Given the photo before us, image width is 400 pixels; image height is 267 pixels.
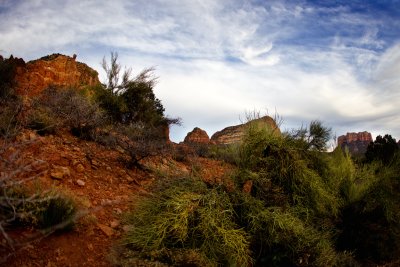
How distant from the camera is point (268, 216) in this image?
18.1ft

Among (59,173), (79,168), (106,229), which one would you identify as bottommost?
(106,229)

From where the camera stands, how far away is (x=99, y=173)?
745 centimetres

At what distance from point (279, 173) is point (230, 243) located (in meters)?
1.90

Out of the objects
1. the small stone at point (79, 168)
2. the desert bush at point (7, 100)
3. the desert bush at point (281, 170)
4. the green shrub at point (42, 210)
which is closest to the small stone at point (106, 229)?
the green shrub at point (42, 210)

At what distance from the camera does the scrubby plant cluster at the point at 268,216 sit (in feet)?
16.4

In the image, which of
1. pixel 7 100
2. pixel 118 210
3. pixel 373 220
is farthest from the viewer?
pixel 7 100

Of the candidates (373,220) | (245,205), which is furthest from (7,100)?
(373,220)

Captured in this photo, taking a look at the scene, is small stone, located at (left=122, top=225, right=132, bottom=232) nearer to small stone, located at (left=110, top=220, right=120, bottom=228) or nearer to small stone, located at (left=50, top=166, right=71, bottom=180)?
small stone, located at (left=110, top=220, right=120, bottom=228)

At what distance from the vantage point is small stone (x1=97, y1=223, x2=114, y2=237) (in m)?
5.43

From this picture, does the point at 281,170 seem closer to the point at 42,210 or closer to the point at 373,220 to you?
the point at 373,220

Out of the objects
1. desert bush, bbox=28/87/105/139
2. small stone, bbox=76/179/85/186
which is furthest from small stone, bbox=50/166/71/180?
desert bush, bbox=28/87/105/139

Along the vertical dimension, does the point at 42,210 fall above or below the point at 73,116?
below

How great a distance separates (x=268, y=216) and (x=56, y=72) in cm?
2982

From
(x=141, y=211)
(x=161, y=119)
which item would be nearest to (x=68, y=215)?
(x=141, y=211)
